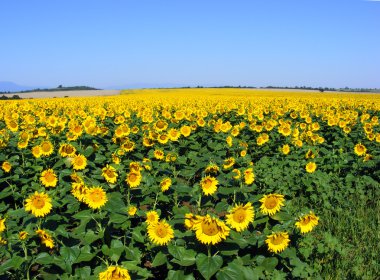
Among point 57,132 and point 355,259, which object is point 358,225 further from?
point 57,132

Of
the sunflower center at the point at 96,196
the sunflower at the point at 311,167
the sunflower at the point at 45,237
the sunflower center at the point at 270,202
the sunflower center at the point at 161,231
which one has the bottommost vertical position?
the sunflower at the point at 311,167

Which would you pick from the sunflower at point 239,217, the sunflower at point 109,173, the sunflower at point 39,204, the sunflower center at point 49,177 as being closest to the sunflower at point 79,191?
the sunflower at point 39,204

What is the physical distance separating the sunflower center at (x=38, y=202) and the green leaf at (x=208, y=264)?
169 cm

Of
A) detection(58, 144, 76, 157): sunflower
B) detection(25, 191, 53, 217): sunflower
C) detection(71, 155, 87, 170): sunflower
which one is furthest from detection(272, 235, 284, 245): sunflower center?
detection(58, 144, 76, 157): sunflower

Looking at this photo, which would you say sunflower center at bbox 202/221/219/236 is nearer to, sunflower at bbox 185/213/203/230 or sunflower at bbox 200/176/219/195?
sunflower at bbox 185/213/203/230

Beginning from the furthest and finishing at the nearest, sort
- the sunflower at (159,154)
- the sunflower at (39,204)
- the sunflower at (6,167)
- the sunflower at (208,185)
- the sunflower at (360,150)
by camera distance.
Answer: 1. the sunflower at (360,150)
2. the sunflower at (159,154)
3. the sunflower at (6,167)
4. the sunflower at (208,185)
5. the sunflower at (39,204)

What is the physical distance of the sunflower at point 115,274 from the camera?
275 cm

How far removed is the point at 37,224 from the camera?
3.78 meters

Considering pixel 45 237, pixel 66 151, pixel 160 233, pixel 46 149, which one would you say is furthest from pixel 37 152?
pixel 160 233

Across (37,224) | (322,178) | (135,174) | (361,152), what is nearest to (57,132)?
(135,174)

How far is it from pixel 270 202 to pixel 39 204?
231 cm

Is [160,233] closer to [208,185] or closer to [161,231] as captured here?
[161,231]

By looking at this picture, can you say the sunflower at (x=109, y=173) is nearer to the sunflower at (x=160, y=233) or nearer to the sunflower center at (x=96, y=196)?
the sunflower center at (x=96, y=196)

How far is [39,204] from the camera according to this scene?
372cm
